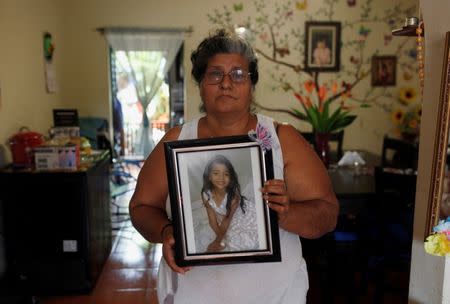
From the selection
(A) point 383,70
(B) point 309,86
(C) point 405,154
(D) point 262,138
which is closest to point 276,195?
(D) point 262,138

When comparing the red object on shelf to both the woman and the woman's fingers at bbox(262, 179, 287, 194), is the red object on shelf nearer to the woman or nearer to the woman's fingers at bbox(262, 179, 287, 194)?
the woman

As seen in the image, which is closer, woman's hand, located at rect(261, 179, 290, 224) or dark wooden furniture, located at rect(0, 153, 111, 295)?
woman's hand, located at rect(261, 179, 290, 224)

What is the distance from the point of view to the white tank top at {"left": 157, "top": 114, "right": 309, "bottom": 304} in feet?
3.58

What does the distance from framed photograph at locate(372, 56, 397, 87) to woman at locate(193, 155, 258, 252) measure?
14.3ft

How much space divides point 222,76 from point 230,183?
0.26 m

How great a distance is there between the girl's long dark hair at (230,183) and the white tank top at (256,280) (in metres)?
0.13

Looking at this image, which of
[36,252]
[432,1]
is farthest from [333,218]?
[36,252]

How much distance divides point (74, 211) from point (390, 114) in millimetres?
3745

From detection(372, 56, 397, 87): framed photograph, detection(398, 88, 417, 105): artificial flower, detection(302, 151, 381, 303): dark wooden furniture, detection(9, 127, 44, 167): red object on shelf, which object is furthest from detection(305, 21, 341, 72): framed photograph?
detection(9, 127, 44, 167): red object on shelf

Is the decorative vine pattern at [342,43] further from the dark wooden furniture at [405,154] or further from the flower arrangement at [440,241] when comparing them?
the flower arrangement at [440,241]

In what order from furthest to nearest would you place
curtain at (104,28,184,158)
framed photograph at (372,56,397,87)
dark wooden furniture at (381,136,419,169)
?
framed photograph at (372,56,397,87) < curtain at (104,28,184,158) < dark wooden furniture at (381,136,419,169)

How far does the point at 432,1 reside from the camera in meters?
1.08

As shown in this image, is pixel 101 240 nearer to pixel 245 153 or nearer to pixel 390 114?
pixel 245 153

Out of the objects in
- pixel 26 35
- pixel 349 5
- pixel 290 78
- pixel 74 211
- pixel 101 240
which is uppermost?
pixel 349 5
